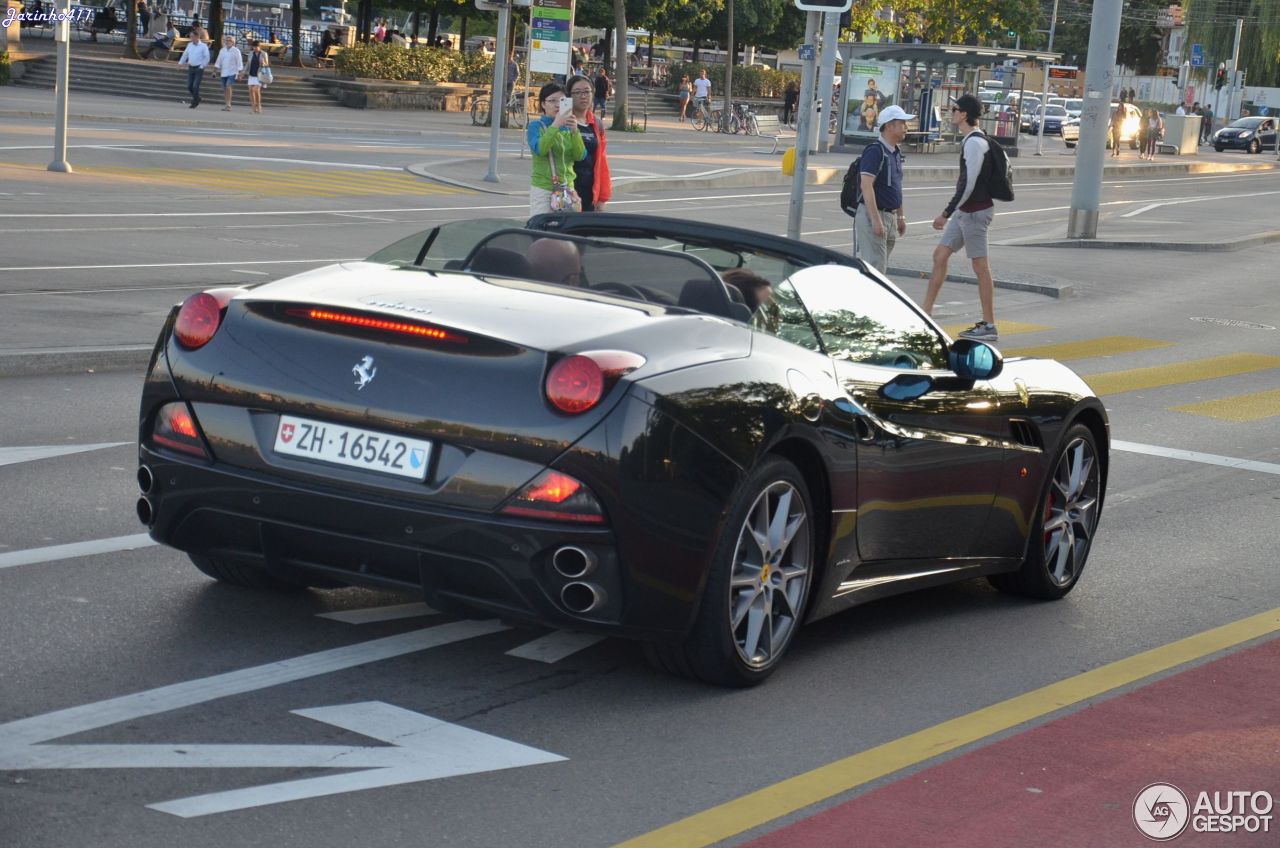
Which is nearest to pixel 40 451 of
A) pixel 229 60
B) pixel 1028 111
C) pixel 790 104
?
pixel 229 60

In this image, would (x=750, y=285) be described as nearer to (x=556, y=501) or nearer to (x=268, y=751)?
(x=556, y=501)

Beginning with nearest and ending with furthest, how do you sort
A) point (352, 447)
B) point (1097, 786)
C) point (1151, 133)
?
1. point (1097, 786)
2. point (352, 447)
3. point (1151, 133)

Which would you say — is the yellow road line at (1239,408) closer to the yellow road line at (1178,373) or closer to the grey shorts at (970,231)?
the yellow road line at (1178,373)

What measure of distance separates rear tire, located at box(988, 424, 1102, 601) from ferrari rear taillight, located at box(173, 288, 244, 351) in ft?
10.0

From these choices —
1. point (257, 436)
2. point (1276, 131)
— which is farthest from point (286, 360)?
point (1276, 131)

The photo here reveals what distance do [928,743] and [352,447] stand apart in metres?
1.70

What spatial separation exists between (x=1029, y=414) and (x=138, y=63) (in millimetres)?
48970

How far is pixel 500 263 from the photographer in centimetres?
581

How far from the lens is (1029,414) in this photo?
6.57 m

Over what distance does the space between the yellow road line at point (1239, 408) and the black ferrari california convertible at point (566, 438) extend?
659cm

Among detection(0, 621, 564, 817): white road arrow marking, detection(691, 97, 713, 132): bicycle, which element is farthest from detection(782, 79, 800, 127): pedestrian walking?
detection(0, 621, 564, 817): white road arrow marking

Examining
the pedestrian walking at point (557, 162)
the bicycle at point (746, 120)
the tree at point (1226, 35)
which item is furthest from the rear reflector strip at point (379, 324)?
the tree at point (1226, 35)

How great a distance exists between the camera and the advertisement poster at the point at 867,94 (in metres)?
50.8

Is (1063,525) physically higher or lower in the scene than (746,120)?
lower
